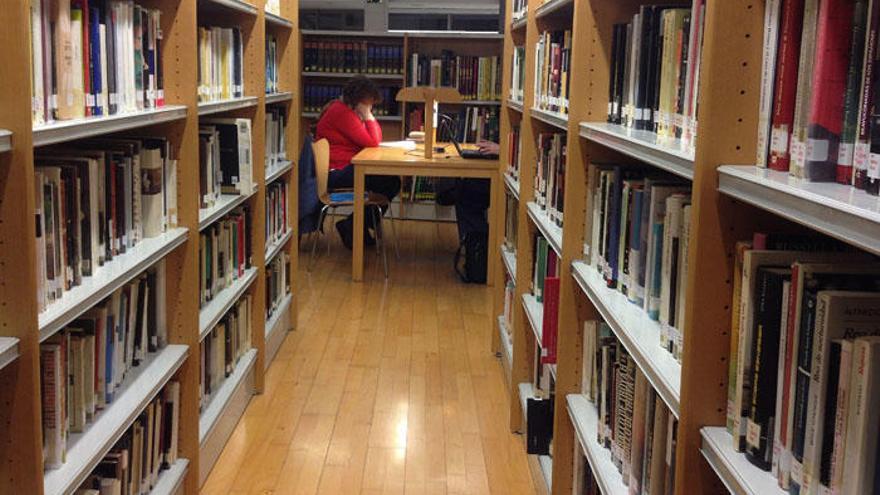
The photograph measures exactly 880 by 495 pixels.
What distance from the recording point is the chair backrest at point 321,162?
19.3 ft

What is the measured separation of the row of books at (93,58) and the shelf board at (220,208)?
454 mm

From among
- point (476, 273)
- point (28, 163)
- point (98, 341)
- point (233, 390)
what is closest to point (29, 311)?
point (28, 163)

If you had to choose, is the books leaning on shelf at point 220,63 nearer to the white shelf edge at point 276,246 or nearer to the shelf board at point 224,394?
the white shelf edge at point 276,246

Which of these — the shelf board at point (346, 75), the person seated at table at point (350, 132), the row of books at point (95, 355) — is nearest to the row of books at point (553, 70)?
the row of books at point (95, 355)

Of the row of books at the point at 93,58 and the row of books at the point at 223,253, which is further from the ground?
the row of books at the point at 93,58

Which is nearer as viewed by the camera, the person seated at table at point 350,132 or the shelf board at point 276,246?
the shelf board at point 276,246

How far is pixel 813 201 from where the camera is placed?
101 cm

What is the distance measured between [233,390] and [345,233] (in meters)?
3.63

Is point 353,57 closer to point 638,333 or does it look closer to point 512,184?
point 512,184

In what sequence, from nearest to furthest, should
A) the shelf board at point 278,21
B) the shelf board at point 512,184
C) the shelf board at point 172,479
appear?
the shelf board at point 172,479 → the shelf board at point 512,184 → the shelf board at point 278,21

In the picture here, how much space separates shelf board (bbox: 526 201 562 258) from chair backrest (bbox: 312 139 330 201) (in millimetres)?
2616

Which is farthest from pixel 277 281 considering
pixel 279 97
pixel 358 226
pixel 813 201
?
pixel 813 201

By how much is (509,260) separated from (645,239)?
6.83 ft

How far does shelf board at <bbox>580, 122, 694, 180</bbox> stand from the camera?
1455mm
